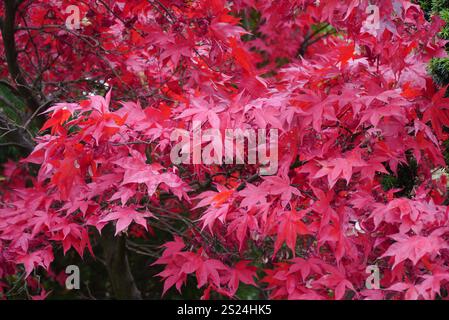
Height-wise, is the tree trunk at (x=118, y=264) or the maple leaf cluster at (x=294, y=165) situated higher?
the maple leaf cluster at (x=294, y=165)

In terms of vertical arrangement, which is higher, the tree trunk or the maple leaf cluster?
the maple leaf cluster

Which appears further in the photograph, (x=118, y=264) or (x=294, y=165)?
(x=118, y=264)

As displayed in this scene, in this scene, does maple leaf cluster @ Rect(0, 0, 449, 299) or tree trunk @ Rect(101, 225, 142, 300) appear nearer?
maple leaf cluster @ Rect(0, 0, 449, 299)

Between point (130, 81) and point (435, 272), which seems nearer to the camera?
point (435, 272)

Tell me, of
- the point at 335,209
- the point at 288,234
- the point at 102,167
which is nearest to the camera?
the point at 288,234

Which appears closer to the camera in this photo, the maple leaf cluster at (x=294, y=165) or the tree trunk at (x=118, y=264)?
the maple leaf cluster at (x=294, y=165)

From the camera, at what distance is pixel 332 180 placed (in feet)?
5.89

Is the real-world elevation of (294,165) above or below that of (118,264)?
above

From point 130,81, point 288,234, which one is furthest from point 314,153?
point 130,81

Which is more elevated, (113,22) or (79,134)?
(113,22)

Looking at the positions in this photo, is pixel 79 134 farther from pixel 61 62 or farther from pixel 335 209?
pixel 61 62
